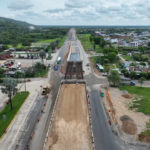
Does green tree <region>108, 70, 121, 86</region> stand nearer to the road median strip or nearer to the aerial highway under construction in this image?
the aerial highway under construction

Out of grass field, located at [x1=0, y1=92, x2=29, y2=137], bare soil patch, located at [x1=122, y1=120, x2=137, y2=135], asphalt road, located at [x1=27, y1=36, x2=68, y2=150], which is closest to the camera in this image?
asphalt road, located at [x1=27, y1=36, x2=68, y2=150]

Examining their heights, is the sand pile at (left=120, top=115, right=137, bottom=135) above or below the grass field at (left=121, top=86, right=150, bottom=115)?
below

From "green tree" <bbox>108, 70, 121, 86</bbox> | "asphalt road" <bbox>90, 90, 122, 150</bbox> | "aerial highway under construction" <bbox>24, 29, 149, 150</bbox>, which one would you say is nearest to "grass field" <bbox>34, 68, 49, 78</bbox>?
"aerial highway under construction" <bbox>24, 29, 149, 150</bbox>

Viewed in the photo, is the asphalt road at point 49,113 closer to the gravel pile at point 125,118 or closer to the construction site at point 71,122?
the construction site at point 71,122

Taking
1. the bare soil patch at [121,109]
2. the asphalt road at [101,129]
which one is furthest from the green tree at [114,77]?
the asphalt road at [101,129]

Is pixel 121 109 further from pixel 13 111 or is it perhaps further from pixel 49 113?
pixel 13 111

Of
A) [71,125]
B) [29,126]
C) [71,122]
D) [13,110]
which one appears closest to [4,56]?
[13,110]

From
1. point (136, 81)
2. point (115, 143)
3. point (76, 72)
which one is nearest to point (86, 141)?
point (115, 143)

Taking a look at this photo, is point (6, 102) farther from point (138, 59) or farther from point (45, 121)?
point (138, 59)
